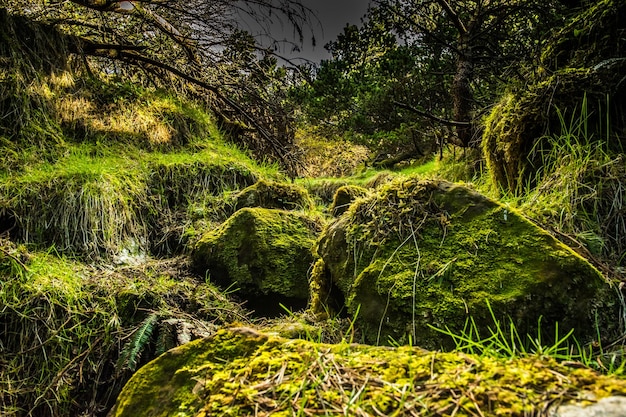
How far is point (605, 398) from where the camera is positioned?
2.52 ft

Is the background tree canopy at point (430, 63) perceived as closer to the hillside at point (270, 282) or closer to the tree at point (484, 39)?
the tree at point (484, 39)

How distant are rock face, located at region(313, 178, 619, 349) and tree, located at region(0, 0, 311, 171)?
3.30 m

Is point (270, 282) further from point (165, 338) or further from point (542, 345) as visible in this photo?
point (542, 345)

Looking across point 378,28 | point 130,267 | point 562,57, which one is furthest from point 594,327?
point 378,28

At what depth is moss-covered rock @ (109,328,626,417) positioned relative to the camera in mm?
850

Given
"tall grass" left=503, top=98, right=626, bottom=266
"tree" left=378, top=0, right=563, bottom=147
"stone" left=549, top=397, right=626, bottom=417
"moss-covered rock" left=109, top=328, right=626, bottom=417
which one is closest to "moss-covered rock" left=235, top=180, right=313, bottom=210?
"tree" left=378, top=0, right=563, bottom=147

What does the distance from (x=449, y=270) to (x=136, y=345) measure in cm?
189

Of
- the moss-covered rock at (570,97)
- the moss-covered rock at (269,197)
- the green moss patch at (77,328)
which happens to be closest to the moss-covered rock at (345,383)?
the green moss patch at (77,328)

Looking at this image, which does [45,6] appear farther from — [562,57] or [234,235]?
[562,57]

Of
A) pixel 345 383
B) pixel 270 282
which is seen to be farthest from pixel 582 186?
pixel 270 282

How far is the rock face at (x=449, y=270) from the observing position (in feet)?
5.76

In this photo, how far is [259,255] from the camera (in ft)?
11.3

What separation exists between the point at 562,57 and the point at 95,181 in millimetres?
4174

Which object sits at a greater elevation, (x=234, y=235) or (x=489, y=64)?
(x=489, y=64)
